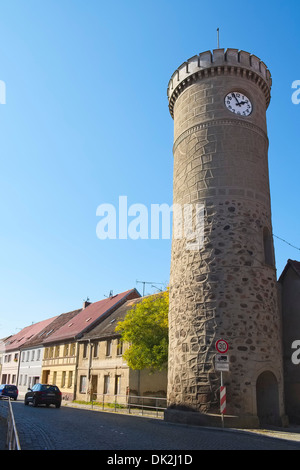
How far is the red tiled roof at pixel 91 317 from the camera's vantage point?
35.9 meters

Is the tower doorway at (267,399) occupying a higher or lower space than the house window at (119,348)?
lower

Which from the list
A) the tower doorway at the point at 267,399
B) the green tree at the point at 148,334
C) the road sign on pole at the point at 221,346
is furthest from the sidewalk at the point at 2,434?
the tower doorway at the point at 267,399

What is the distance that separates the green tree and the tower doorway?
7.09 meters

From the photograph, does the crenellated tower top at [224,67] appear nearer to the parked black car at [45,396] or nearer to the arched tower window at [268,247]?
the arched tower window at [268,247]

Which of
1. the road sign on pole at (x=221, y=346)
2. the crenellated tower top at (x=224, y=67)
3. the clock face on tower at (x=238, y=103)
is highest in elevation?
the crenellated tower top at (x=224, y=67)

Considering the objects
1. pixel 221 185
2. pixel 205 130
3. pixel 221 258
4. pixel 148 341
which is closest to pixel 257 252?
pixel 221 258

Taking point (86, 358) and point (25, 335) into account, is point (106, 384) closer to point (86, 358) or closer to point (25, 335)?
point (86, 358)

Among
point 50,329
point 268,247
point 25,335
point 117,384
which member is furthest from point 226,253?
point 25,335

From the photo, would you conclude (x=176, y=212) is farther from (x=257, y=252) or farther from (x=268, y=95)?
(x=268, y=95)

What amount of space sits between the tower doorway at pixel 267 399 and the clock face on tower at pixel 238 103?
10617mm

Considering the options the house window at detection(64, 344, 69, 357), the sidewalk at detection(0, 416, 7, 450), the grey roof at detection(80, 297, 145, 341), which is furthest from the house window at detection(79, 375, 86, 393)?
the sidewalk at detection(0, 416, 7, 450)

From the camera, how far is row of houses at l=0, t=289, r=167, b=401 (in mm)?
27703

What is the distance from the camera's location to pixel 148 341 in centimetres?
2292

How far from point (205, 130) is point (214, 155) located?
1293mm
